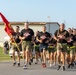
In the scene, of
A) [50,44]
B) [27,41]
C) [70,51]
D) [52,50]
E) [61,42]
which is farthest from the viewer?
[52,50]

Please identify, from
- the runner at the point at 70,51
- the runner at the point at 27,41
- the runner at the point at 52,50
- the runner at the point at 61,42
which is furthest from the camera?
the runner at the point at 52,50

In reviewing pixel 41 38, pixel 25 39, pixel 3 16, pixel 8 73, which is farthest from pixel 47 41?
pixel 3 16

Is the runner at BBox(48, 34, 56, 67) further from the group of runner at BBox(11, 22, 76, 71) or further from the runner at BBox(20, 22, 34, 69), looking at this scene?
the runner at BBox(20, 22, 34, 69)

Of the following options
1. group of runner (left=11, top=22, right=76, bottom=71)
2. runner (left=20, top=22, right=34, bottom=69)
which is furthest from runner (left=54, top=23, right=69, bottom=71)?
runner (left=20, top=22, right=34, bottom=69)

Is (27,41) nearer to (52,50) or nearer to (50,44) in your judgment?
(50,44)

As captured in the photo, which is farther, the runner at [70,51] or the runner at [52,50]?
the runner at [52,50]

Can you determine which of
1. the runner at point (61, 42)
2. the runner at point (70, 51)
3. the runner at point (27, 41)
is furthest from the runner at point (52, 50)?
the runner at point (61, 42)

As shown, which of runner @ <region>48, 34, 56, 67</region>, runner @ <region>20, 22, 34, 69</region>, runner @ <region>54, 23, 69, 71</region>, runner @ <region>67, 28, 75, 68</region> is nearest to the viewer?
runner @ <region>54, 23, 69, 71</region>

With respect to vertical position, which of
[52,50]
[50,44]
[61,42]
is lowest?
[52,50]

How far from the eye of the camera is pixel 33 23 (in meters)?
55.5

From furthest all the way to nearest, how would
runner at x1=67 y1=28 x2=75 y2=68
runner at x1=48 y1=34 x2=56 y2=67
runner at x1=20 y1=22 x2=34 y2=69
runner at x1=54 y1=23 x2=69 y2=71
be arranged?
1. runner at x1=48 y1=34 x2=56 y2=67
2. runner at x1=67 y1=28 x2=75 y2=68
3. runner at x1=20 y1=22 x2=34 y2=69
4. runner at x1=54 y1=23 x2=69 y2=71

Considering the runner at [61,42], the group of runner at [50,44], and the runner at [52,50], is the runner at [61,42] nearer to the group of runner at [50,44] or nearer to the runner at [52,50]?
the group of runner at [50,44]

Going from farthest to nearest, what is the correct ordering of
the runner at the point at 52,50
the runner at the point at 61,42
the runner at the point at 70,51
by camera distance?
the runner at the point at 52,50 → the runner at the point at 70,51 → the runner at the point at 61,42

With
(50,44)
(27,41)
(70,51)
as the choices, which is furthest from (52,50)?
(27,41)
